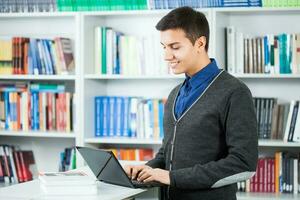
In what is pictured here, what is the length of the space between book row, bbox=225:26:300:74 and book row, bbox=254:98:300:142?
0.21 m

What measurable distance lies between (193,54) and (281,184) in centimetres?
190

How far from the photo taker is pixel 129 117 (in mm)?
4371

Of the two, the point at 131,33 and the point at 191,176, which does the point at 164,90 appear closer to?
the point at 131,33

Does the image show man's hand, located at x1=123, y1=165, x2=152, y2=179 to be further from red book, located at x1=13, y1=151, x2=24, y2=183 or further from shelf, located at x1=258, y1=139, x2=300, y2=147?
red book, located at x1=13, y1=151, x2=24, y2=183

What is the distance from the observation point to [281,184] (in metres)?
4.08

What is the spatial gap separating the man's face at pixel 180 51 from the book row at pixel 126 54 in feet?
5.84

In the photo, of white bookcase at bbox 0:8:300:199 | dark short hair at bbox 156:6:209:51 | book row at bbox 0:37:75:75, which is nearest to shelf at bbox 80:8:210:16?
white bookcase at bbox 0:8:300:199

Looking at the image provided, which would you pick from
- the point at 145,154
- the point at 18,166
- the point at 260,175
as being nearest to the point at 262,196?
the point at 260,175

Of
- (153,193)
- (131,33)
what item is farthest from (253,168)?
(131,33)

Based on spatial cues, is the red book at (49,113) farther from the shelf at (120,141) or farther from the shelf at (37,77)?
the shelf at (120,141)

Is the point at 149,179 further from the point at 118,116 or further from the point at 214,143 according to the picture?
the point at 118,116

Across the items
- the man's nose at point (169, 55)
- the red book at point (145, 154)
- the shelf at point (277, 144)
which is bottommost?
the red book at point (145, 154)

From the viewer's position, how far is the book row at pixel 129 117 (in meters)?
4.30

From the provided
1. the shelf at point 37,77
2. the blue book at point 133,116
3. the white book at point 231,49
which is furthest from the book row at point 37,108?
the white book at point 231,49
